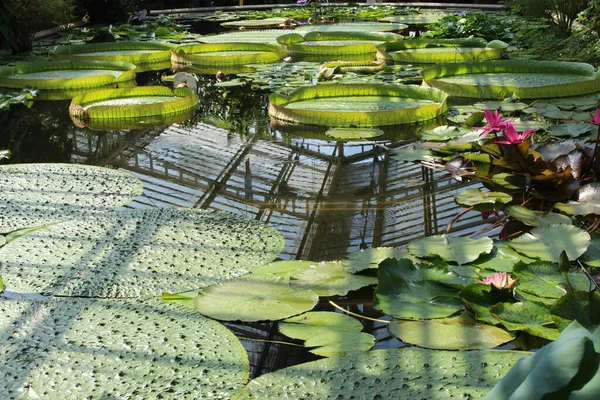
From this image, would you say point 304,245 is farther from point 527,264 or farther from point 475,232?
point 527,264

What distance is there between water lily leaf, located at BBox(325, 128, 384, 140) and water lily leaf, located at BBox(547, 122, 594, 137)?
32.5 inches

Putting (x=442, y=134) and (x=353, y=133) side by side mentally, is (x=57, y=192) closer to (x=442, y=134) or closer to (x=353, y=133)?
(x=353, y=133)

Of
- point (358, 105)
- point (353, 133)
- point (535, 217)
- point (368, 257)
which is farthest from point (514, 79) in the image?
point (368, 257)

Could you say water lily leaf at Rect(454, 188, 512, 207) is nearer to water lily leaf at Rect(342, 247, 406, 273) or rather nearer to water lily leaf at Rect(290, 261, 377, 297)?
water lily leaf at Rect(342, 247, 406, 273)

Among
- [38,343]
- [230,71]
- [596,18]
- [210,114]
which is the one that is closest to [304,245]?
[38,343]

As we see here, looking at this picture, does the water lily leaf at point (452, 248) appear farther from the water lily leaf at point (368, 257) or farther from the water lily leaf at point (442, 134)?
the water lily leaf at point (442, 134)

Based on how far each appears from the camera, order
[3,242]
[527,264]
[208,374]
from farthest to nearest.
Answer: [3,242], [527,264], [208,374]

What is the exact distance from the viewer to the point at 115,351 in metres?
1.57

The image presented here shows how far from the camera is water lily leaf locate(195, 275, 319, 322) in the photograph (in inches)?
68.1

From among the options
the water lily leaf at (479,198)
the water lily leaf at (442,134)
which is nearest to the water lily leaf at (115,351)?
the water lily leaf at (479,198)

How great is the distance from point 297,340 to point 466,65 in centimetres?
375

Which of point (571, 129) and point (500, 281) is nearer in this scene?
point (500, 281)

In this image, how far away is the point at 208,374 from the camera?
148 cm

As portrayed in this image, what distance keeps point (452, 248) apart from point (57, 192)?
1.47m
